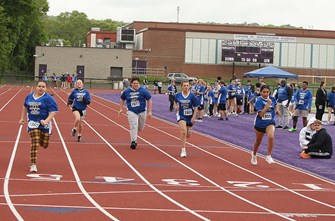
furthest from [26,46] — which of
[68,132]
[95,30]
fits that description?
[68,132]

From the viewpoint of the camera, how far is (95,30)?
411ft

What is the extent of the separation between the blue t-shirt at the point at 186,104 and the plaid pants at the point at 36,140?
4.45 meters

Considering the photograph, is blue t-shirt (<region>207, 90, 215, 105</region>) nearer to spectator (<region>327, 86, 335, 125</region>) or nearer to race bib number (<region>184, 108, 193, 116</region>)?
spectator (<region>327, 86, 335, 125</region>)

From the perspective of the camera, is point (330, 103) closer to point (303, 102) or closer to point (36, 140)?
point (303, 102)

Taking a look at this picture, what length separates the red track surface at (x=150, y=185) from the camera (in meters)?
9.68

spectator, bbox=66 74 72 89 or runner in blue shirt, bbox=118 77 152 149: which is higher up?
runner in blue shirt, bbox=118 77 152 149

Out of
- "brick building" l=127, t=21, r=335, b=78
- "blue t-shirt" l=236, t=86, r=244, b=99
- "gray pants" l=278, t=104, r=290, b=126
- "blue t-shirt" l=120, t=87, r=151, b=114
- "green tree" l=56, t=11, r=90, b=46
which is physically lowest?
"gray pants" l=278, t=104, r=290, b=126

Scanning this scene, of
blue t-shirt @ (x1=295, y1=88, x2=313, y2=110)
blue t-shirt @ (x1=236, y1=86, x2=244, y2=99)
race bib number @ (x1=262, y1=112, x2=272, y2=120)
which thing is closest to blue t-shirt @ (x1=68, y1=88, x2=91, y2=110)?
race bib number @ (x1=262, y1=112, x2=272, y2=120)

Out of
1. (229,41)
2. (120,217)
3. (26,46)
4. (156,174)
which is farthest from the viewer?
(26,46)

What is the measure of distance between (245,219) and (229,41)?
75399mm

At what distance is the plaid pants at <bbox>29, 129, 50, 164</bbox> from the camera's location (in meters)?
13.3

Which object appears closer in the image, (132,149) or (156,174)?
(156,174)

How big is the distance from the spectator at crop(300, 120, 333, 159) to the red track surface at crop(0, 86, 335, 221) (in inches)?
61.2

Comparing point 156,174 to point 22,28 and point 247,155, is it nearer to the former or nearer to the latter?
point 247,155
